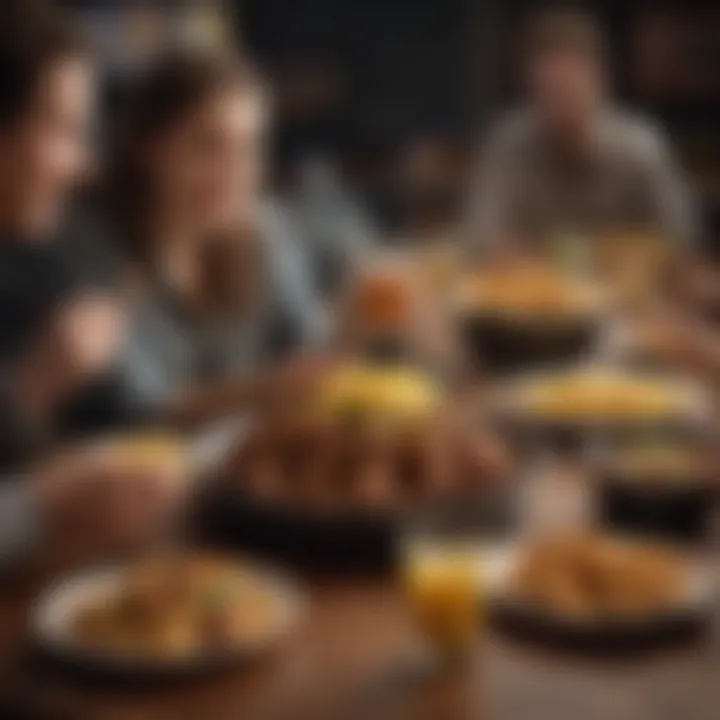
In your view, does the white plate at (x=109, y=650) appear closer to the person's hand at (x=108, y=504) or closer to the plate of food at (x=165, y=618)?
the plate of food at (x=165, y=618)

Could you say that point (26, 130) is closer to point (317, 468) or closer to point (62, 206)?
point (62, 206)

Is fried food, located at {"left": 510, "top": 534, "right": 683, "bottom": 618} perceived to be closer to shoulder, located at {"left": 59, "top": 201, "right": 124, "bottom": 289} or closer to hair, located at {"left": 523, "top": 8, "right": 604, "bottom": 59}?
shoulder, located at {"left": 59, "top": 201, "right": 124, "bottom": 289}

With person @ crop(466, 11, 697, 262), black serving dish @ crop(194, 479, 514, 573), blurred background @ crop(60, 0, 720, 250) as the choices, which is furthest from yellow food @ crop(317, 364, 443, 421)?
blurred background @ crop(60, 0, 720, 250)

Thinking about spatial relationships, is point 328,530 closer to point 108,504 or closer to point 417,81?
point 108,504

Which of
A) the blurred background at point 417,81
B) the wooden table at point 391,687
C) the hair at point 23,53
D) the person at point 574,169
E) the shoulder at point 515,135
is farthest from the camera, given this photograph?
the blurred background at point 417,81

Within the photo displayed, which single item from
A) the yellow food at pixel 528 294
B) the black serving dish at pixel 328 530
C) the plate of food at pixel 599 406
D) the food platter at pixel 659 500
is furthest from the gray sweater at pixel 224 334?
the food platter at pixel 659 500

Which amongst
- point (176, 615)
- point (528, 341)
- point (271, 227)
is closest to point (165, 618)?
point (176, 615)
